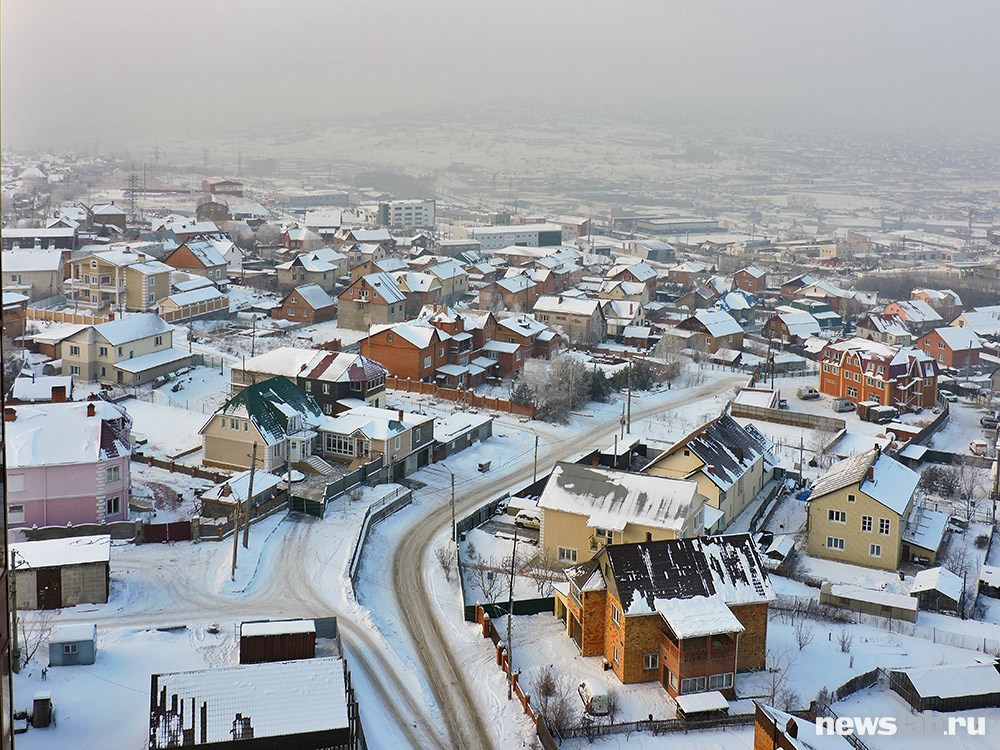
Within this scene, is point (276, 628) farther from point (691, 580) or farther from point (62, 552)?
point (691, 580)

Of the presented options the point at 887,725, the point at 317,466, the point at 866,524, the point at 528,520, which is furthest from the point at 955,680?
the point at 317,466

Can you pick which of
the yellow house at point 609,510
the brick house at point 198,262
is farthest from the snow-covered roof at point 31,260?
the yellow house at point 609,510

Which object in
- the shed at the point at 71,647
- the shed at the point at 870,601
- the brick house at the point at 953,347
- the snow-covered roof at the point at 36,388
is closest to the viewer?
the shed at the point at 71,647

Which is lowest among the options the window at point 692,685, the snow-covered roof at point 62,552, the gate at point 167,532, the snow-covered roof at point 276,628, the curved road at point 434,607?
the curved road at point 434,607

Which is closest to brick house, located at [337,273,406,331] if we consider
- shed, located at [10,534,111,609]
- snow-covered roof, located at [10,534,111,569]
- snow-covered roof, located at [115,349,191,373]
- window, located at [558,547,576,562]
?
snow-covered roof, located at [115,349,191,373]

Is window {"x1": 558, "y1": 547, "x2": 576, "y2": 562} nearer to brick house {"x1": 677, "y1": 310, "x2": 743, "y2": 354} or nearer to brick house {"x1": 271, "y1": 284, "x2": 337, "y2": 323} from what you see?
brick house {"x1": 677, "y1": 310, "x2": 743, "y2": 354}

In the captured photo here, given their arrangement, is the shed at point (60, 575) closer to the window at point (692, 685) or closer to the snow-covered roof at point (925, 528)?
the window at point (692, 685)
